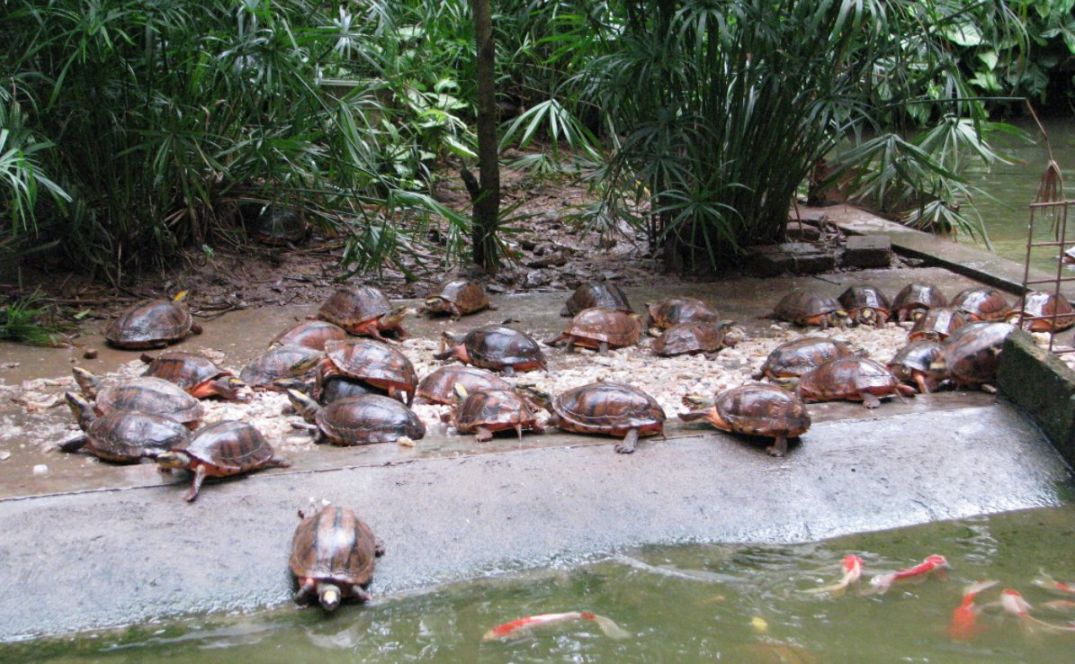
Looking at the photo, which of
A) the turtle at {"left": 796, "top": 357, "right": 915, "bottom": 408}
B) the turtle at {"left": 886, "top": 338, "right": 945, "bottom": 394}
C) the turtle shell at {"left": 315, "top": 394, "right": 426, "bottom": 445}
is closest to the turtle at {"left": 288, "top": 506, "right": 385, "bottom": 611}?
the turtle shell at {"left": 315, "top": 394, "right": 426, "bottom": 445}

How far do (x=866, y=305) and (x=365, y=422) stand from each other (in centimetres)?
325

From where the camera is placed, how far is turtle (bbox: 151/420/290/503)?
11.9 ft

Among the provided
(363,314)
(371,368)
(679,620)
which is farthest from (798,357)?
(363,314)

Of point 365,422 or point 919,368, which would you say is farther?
point 919,368

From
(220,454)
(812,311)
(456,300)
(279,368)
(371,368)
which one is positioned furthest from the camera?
(456,300)

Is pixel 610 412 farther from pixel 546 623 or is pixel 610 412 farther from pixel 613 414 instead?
pixel 546 623

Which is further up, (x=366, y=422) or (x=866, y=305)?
(x=866, y=305)

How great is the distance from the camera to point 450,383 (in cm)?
455

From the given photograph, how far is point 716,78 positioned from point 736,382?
8.05 feet

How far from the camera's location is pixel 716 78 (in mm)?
6383

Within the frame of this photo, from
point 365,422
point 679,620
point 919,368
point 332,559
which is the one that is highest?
point 919,368

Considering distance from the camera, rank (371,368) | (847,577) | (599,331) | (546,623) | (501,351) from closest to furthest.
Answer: (546,623), (847,577), (371,368), (501,351), (599,331)

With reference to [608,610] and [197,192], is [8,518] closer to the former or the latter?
[608,610]

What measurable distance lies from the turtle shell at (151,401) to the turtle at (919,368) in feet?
10.4
